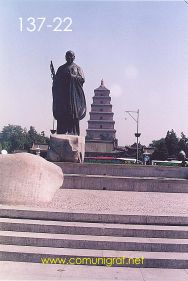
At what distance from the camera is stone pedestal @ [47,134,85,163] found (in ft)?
35.6

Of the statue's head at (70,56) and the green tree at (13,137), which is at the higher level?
the green tree at (13,137)

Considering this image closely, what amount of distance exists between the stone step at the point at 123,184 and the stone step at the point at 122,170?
106cm

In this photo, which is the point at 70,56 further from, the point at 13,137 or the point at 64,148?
the point at 13,137

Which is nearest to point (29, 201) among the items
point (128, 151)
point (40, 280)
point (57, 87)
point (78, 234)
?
point (78, 234)

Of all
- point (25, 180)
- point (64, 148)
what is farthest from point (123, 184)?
point (25, 180)

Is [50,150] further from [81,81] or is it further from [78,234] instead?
[78,234]

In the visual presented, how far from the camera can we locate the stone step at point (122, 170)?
34.3ft

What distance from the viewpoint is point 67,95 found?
12.2 m

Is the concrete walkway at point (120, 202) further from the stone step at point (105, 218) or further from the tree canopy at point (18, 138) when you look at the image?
the tree canopy at point (18, 138)

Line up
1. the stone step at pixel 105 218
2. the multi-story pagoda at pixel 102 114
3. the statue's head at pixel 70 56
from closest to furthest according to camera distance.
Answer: the stone step at pixel 105 218 → the statue's head at pixel 70 56 → the multi-story pagoda at pixel 102 114

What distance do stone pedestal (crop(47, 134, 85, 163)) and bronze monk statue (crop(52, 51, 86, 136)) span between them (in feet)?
4.05

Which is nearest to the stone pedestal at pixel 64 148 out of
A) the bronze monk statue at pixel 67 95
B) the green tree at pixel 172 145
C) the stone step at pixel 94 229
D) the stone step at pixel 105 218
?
the bronze monk statue at pixel 67 95

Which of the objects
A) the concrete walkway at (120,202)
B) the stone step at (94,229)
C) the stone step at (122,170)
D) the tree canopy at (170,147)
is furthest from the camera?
the tree canopy at (170,147)

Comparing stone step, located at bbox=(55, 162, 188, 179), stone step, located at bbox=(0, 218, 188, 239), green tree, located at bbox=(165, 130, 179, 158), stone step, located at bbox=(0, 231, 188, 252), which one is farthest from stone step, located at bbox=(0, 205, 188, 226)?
green tree, located at bbox=(165, 130, 179, 158)
